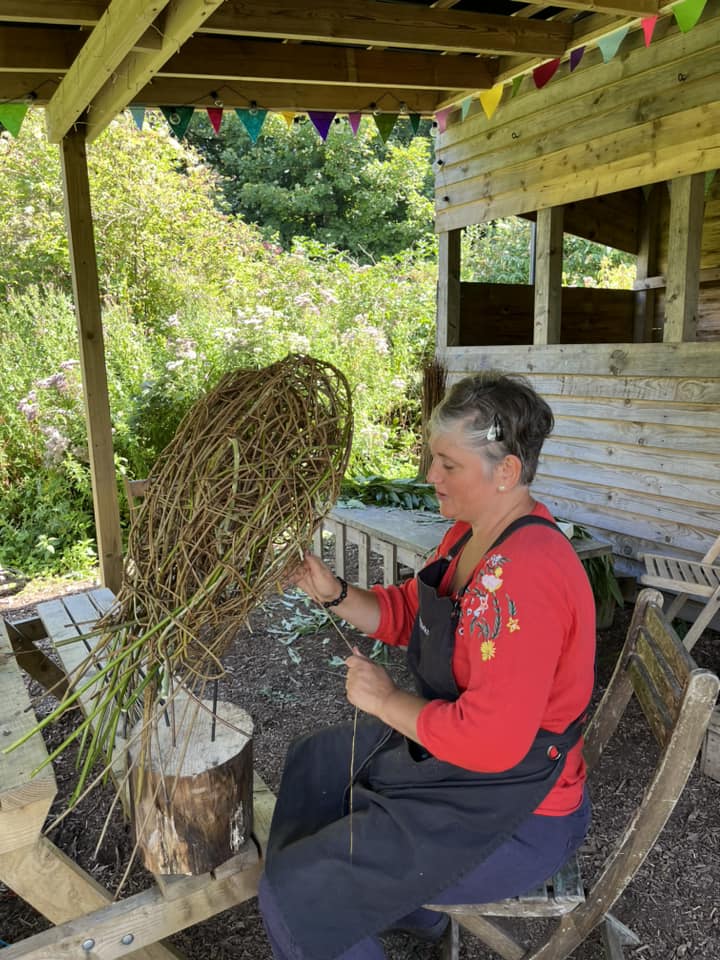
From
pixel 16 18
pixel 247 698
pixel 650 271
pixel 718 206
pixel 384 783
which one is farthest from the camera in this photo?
pixel 650 271

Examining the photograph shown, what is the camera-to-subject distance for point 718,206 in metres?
6.05

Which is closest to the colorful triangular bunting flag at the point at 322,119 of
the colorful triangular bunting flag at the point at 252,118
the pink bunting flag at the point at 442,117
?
the colorful triangular bunting flag at the point at 252,118

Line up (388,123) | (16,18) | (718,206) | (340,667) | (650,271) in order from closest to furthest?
(16,18) → (340,667) → (388,123) → (718,206) → (650,271)

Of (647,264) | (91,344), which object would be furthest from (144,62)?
(647,264)

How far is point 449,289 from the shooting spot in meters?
5.91

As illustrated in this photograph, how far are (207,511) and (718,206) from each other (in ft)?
20.6

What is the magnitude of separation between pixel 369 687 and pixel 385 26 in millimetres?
3130

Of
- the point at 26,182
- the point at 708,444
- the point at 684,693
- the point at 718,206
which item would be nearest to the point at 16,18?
the point at 684,693

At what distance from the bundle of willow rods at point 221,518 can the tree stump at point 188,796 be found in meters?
0.16

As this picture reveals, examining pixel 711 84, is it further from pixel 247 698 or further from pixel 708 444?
pixel 247 698

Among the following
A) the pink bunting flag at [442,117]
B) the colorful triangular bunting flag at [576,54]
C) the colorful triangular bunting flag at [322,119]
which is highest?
the pink bunting flag at [442,117]

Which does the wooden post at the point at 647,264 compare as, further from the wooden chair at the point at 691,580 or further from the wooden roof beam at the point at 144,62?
the wooden roof beam at the point at 144,62

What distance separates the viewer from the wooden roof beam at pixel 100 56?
244 cm

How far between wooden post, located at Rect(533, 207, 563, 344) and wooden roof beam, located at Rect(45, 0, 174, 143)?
3086 millimetres
